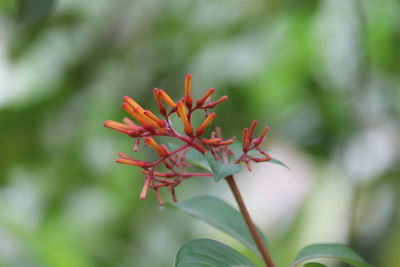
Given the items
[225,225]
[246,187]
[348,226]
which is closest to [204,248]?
[225,225]

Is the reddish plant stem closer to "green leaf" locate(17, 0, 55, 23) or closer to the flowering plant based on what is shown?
the flowering plant

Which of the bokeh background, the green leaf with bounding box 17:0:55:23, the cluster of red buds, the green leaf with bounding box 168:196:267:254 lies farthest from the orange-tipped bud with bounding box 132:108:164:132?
the bokeh background

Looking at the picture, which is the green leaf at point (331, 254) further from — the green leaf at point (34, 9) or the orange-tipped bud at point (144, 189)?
the green leaf at point (34, 9)

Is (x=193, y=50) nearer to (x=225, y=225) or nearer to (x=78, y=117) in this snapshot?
(x=78, y=117)

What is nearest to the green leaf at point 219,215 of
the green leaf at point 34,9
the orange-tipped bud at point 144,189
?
the orange-tipped bud at point 144,189

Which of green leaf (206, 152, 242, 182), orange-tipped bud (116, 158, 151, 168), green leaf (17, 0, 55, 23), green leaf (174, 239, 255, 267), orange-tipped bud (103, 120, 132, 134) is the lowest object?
green leaf (174, 239, 255, 267)

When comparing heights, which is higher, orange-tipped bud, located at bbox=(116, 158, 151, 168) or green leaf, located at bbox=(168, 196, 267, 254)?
orange-tipped bud, located at bbox=(116, 158, 151, 168)
